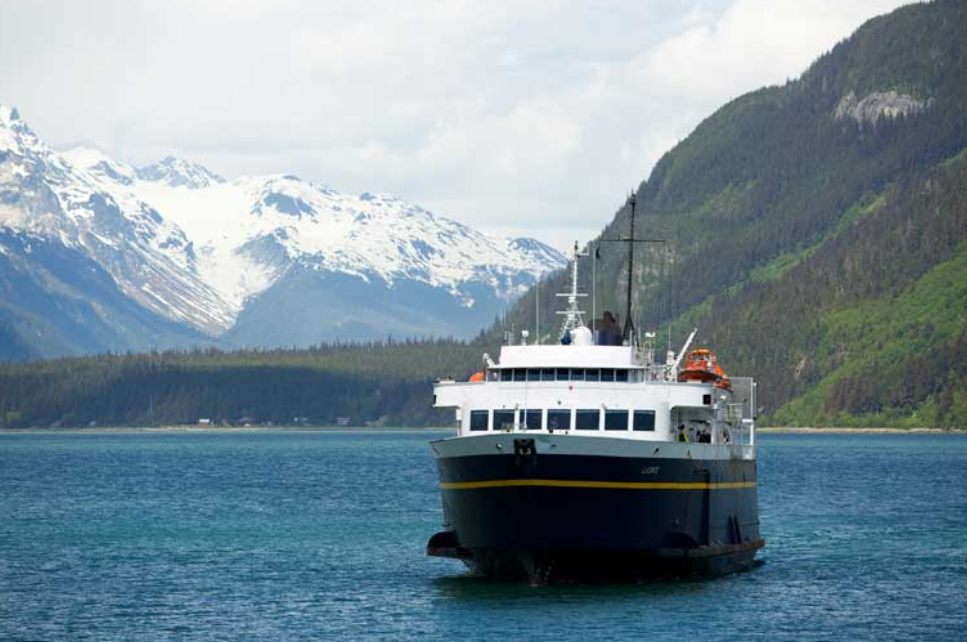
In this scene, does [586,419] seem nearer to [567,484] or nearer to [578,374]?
[578,374]

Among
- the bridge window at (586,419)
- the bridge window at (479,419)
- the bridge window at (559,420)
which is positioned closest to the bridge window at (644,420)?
the bridge window at (586,419)

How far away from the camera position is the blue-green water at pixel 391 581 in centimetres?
6644

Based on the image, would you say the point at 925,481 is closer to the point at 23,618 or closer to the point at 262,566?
the point at 262,566

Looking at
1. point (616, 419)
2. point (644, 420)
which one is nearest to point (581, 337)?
point (616, 419)

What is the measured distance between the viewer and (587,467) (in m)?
67.6

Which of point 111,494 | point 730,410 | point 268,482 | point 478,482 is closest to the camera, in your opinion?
point 478,482

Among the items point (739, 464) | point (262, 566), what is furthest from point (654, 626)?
point (262, 566)

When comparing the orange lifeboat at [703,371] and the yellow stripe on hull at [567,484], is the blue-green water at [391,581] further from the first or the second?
the orange lifeboat at [703,371]

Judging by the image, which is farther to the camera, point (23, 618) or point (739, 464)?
point (739, 464)

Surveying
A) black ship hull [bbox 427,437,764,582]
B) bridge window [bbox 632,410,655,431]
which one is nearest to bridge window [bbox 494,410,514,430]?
black ship hull [bbox 427,437,764,582]

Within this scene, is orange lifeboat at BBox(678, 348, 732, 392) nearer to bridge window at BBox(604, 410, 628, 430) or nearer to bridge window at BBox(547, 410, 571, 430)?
bridge window at BBox(604, 410, 628, 430)

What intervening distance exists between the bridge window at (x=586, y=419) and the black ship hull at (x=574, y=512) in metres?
3.50

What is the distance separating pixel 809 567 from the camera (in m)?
85.2

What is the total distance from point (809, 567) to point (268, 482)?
8973 cm
